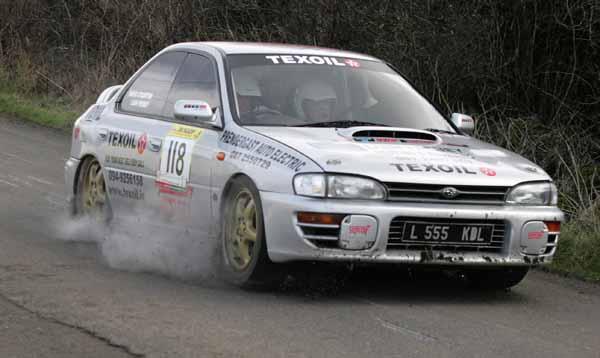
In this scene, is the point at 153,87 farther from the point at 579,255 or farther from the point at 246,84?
the point at 579,255

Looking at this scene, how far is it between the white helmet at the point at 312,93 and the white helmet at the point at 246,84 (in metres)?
0.26

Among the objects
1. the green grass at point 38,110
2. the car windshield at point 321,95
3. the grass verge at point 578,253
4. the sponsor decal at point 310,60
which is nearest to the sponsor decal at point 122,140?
the car windshield at point 321,95

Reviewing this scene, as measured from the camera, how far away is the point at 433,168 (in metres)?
7.71

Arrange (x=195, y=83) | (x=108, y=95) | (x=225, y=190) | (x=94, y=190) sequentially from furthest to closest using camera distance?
(x=108, y=95)
(x=94, y=190)
(x=195, y=83)
(x=225, y=190)

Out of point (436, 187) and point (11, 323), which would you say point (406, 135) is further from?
point (11, 323)

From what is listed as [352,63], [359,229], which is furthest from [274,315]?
[352,63]

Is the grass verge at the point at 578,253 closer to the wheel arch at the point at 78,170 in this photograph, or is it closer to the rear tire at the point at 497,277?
the rear tire at the point at 497,277

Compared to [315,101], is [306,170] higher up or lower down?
lower down

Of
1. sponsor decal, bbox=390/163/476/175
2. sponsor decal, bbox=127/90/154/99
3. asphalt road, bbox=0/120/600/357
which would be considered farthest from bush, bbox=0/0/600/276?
sponsor decal, bbox=127/90/154/99

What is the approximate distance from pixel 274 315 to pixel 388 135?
5.69 ft

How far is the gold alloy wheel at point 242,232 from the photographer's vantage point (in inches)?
310

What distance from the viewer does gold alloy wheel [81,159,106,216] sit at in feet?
32.5

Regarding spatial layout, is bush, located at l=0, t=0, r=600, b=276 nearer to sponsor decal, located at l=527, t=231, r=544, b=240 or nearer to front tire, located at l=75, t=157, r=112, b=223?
sponsor decal, located at l=527, t=231, r=544, b=240

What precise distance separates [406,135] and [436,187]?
37.4 inches
